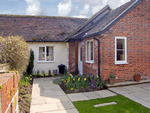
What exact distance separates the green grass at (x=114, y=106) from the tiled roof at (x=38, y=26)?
28.1 feet

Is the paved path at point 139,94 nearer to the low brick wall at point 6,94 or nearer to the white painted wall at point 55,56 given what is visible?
the low brick wall at point 6,94

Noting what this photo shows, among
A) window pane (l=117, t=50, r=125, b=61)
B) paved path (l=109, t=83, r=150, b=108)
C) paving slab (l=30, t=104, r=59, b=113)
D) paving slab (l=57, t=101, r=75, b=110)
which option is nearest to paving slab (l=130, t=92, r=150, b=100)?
paved path (l=109, t=83, r=150, b=108)

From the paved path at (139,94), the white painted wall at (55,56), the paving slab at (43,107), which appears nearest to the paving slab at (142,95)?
the paved path at (139,94)

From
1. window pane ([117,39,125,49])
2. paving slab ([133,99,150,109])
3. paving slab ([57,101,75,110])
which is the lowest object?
paving slab ([57,101,75,110])

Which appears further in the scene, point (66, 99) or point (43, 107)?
point (66, 99)

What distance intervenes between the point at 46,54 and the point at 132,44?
26.2ft

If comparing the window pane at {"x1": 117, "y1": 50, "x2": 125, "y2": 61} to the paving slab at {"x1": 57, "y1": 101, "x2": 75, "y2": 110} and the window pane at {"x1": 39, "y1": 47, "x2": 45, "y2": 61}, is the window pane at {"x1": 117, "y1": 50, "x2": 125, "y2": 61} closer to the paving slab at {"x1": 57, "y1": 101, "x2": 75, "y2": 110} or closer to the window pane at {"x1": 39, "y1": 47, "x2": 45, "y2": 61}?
the paving slab at {"x1": 57, "y1": 101, "x2": 75, "y2": 110}

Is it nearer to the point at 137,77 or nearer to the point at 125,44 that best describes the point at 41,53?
the point at 125,44

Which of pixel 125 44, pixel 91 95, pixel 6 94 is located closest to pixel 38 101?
pixel 91 95

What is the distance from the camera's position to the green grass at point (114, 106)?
4.85m

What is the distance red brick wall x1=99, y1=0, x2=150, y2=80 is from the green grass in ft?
7.67

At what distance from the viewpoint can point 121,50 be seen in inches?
340

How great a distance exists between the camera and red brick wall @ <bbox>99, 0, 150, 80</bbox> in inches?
324

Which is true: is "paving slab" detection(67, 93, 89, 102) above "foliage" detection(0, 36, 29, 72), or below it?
below
